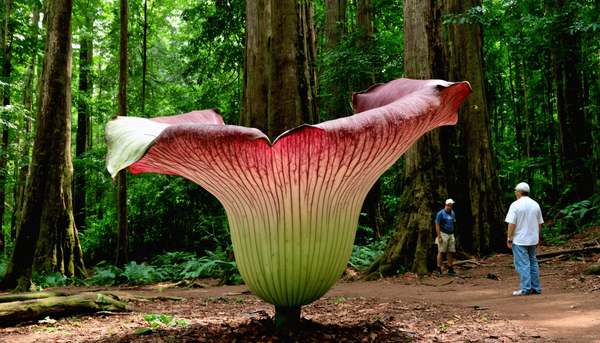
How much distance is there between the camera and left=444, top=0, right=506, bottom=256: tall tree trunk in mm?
9172

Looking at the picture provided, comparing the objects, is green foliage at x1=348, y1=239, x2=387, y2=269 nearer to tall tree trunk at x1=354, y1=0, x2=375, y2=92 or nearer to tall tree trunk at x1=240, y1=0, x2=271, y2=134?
tall tree trunk at x1=240, y1=0, x2=271, y2=134

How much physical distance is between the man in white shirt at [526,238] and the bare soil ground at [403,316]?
0.70ft

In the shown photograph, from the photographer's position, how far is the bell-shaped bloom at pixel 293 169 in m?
1.22

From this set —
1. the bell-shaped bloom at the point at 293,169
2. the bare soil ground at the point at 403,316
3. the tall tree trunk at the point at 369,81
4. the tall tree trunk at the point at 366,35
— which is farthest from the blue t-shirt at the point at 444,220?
the bell-shaped bloom at the point at 293,169

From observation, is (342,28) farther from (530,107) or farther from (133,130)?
(133,130)

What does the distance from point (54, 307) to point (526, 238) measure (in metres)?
5.42

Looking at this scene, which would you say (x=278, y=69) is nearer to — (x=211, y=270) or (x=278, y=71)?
(x=278, y=71)

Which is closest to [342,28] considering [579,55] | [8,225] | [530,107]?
[579,55]

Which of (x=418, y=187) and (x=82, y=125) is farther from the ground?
(x=82, y=125)

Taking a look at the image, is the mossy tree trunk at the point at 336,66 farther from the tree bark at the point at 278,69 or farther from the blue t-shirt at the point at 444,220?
the blue t-shirt at the point at 444,220

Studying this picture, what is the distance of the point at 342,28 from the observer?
1470 cm

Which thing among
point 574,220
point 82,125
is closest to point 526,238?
point 574,220

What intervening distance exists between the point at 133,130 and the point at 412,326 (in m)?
2.36

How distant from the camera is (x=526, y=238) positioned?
5.30 m
